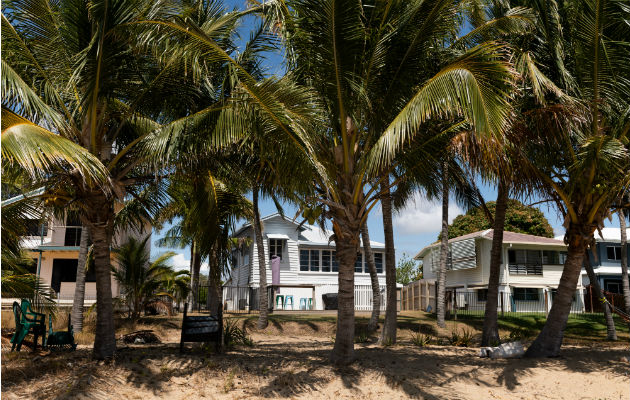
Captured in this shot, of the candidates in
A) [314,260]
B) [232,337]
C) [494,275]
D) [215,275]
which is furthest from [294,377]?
[314,260]

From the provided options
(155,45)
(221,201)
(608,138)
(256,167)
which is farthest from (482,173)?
(155,45)

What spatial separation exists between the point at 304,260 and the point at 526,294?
12982mm

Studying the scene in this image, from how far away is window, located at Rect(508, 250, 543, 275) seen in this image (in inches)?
1222

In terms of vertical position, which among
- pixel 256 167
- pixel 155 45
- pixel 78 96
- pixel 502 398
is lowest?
pixel 502 398

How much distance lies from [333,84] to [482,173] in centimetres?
347

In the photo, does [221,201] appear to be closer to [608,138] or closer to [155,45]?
[155,45]

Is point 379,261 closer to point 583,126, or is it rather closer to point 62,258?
point 62,258

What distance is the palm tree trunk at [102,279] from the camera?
9891 millimetres

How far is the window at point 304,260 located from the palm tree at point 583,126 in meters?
21.1

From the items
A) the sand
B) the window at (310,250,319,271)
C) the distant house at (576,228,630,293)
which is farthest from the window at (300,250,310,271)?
the sand

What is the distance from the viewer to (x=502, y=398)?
31.3 feet

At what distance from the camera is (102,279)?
33.2ft

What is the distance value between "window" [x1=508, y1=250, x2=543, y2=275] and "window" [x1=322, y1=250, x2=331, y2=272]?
1051 centimetres

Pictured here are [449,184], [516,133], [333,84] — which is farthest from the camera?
[449,184]
